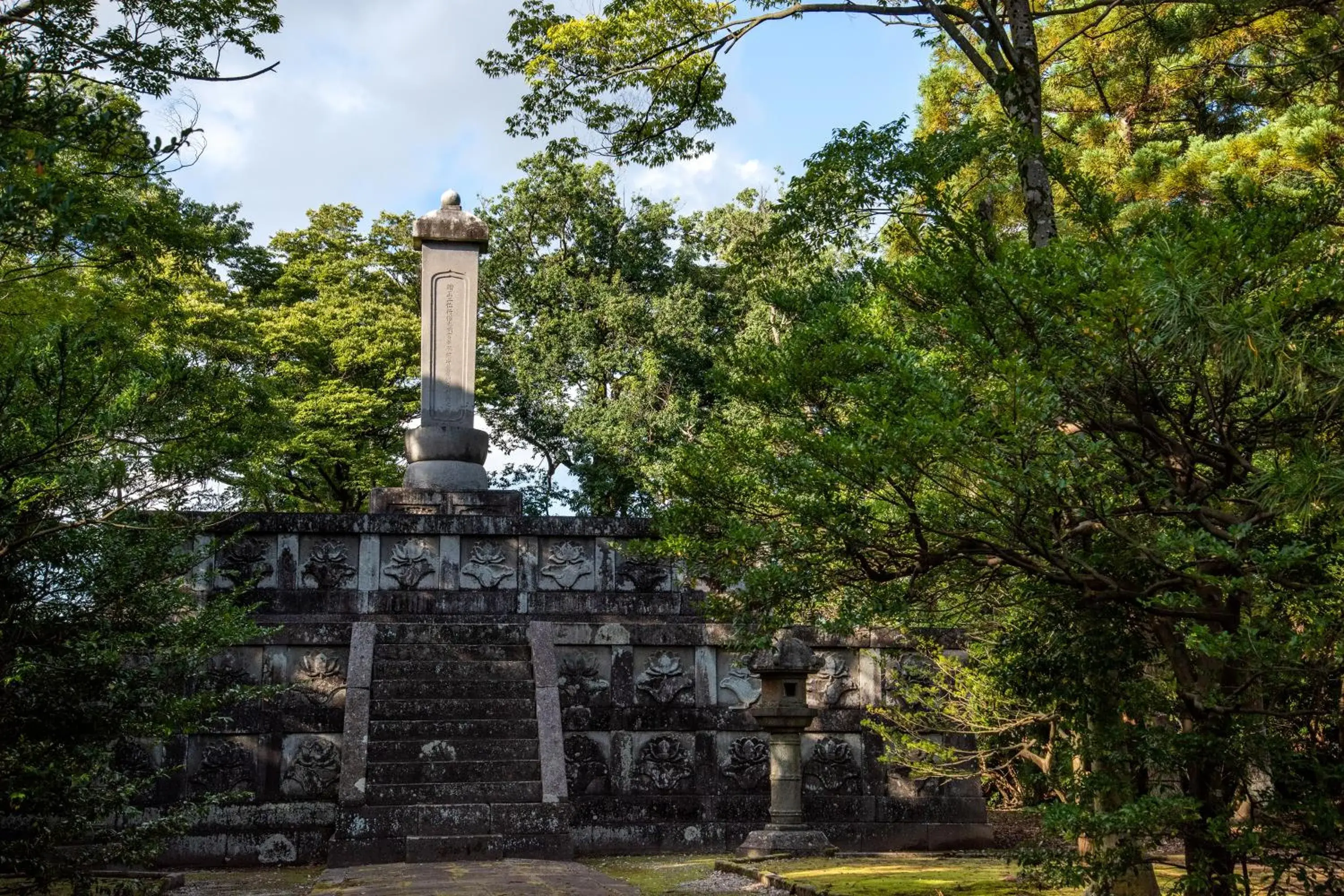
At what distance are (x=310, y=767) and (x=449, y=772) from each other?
4.73ft

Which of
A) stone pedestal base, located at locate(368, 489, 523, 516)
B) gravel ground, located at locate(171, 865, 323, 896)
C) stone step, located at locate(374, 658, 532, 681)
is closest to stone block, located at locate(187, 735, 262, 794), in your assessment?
gravel ground, located at locate(171, 865, 323, 896)

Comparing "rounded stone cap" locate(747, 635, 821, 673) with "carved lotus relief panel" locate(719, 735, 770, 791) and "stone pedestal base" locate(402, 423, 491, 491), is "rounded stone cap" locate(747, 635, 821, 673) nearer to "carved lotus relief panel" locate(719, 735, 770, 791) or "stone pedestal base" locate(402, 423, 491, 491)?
"carved lotus relief panel" locate(719, 735, 770, 791)

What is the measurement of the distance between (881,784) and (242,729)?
5.68 metres

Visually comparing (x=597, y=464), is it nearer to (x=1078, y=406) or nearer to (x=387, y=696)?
(x=387, y=696)

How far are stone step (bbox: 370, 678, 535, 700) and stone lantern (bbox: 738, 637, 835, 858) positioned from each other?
7.54 feet

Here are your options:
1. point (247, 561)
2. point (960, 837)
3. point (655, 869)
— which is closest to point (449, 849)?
point (655, 869)

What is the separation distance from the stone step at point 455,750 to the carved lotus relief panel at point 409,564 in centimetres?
256

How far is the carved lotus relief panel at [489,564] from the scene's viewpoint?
41.2 feet

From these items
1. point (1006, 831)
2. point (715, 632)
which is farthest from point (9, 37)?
point (1006, 831)

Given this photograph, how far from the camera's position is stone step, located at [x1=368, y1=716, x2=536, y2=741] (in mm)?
10219

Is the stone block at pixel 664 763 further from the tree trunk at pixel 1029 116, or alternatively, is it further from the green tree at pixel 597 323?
the green tree at pixel 597 323

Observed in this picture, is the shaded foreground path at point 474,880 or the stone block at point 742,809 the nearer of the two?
the shaded foreground path at point 474,880

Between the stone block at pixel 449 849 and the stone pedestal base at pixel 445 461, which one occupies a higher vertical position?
the stone pedestal base at pixel 445 461

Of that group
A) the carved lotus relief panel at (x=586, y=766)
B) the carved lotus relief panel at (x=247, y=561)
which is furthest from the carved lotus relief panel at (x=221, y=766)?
the carved lotus relief panel at (x=586, y=766)
